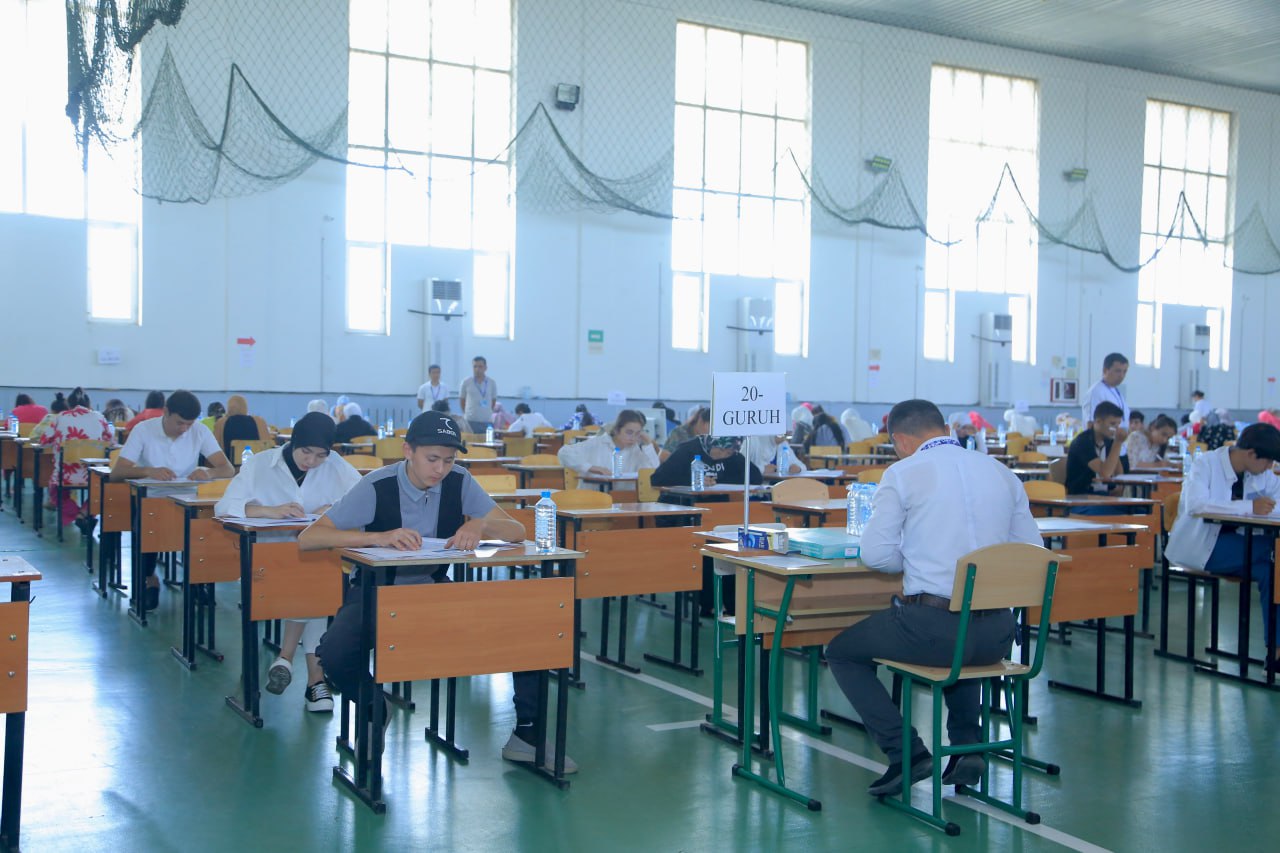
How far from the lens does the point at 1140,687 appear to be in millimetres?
5367

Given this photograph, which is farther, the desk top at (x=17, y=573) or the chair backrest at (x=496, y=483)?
the chair backrest at (x=496, y=483)

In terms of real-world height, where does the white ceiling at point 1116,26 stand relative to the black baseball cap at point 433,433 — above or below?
above

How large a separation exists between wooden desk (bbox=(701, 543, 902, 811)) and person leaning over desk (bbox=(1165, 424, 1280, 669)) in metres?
2.10

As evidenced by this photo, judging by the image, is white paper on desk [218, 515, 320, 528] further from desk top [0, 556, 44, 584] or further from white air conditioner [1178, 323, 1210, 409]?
white air conditioner [1178, 323, 1210, 409]

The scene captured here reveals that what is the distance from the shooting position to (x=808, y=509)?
5820 mm

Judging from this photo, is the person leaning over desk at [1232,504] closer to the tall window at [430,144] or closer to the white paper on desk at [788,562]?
the white paper on desk at [788,562]

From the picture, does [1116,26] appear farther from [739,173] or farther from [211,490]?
[211,490]

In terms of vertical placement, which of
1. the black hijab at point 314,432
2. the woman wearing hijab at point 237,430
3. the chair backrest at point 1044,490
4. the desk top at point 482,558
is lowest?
the desk top at point 482,558

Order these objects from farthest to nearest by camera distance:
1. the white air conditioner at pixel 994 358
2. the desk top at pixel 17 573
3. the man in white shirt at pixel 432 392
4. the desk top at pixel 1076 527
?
the white air conditioner at pixel 994 358, the man in white shirt at pixel 432 392, the desk top at pixel 1076 527, the desk top at pixel 17 573

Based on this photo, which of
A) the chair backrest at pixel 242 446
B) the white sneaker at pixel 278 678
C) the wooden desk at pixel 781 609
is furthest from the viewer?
the chair backrest at pixel 242 446

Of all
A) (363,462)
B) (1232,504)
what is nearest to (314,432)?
(363,462)

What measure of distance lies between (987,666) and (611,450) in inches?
171

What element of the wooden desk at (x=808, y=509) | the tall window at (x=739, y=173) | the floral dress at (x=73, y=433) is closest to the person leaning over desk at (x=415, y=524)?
the wooden desk at (x=808, y=509)

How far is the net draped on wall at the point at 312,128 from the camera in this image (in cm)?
1136
